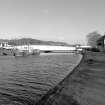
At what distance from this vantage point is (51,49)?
449ft

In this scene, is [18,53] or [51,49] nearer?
[18,53]

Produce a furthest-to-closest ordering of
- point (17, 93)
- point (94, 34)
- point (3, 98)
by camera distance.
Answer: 1. point (94, 34)
2. point (17, 93)
3. point (3, 98)

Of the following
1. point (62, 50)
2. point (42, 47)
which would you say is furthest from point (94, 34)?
point (42, 47)

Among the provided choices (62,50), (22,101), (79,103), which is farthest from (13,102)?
(62,50)

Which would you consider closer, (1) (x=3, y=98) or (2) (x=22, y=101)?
(2) (x=22, y=101)

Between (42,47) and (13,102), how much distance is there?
12473 cm

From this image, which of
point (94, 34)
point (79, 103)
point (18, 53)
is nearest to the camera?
point (79, 103)

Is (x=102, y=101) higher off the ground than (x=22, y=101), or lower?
higher

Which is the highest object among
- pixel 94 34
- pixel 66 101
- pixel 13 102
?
pixel 94 34

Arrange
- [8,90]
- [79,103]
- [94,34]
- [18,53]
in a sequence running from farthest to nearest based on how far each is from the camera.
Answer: [94,34]
[18,53]
[8,90]
[79,103]

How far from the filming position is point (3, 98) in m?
9.40

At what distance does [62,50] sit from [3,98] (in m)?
135

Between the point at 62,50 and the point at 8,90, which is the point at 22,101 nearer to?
the point at 8,90

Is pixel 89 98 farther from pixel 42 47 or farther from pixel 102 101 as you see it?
pixel 42 47
